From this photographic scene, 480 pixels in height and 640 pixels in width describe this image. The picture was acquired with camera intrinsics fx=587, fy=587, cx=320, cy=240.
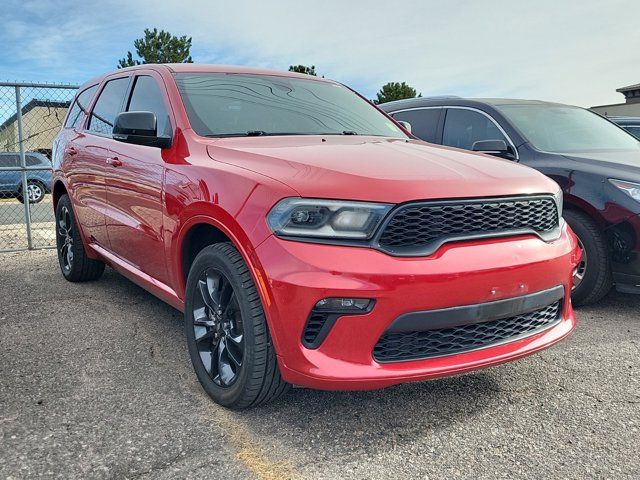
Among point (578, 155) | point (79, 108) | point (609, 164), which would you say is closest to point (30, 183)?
point (79, 108)

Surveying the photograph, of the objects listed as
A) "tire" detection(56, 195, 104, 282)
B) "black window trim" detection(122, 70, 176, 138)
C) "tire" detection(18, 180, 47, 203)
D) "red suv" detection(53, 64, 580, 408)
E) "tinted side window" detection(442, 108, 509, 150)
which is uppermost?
"black window trim" detection(122, 70, 176, 138)

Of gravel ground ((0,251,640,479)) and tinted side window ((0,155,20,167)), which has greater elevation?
tinted side window ((0,155,20,167))

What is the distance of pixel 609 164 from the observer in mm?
4473

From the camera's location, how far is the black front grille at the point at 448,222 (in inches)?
93.0

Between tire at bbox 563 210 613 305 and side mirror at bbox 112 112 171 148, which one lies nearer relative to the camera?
side mirror at bbox 112 112 171 148

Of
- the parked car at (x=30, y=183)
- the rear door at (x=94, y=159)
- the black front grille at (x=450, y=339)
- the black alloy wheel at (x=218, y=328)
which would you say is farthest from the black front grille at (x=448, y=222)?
the parked car at (x=30, y=183)

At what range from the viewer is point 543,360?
11.1 ft

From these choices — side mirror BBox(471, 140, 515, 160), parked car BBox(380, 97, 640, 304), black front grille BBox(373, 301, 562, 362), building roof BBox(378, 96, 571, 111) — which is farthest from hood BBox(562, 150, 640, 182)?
black front grille BBox(373, 301, 562, 362)

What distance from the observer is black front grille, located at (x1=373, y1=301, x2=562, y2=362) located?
7.79 ft

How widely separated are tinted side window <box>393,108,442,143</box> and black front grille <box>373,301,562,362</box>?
11.7 ft

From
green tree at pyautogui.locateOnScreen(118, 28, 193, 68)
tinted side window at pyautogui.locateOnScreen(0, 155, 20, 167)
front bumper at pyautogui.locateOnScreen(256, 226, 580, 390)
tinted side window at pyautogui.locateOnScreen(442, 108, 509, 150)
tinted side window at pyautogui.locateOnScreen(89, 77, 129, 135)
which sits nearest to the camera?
front bumper at pyautogui.locateOnScreen(256, 226, 580, 390)

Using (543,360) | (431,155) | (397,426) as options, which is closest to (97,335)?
(397,426)

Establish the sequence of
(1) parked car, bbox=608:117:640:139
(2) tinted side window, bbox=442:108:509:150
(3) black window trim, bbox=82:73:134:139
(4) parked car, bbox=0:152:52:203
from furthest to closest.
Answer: (4) parked car, bbox=0:152:52:203
(1) parked car, bbox=608:117:640:139
(2) tinted side window, bbox=442:108:509:150
(3) black window trim, bbox=82:73:134:139

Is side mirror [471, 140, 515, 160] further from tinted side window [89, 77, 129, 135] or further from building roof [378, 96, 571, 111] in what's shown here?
tinted side window [89, 77, 129, 135]
